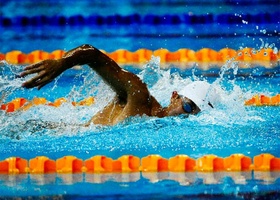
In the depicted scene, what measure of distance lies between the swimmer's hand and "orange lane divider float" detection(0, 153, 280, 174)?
53 cm

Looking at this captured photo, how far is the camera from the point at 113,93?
14.3 ft

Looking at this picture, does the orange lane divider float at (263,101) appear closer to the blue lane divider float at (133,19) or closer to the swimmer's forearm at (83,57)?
the swimmer's forearm at (83,57)

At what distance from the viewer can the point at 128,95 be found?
3977 mm

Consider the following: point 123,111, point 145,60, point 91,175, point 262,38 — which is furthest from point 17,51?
point 91,175

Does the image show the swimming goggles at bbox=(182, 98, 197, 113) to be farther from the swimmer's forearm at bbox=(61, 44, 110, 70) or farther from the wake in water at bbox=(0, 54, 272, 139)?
the swimmer's forearm at bbox=(61, 44, 110, 70)

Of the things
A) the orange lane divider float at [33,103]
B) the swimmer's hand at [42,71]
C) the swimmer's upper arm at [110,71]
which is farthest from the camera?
the orange lane divider float at [33,103]

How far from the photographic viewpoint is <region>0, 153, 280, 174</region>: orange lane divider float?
3.69 meters

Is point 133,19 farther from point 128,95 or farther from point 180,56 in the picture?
point 128,95

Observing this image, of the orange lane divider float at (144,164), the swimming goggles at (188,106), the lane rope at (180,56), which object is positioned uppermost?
the lane rope at (180,56)

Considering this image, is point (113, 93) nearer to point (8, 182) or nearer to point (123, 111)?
point (123, 111)

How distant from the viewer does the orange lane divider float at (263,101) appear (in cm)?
521

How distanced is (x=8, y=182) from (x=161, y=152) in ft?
2.91

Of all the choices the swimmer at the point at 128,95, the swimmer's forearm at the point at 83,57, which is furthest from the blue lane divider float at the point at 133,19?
the swimmer's forearm at the point at 83,57

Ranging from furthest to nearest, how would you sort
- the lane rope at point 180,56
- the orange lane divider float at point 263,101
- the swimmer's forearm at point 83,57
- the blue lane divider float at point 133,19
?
the blue lane divider float at point 133,19, the lane rope at point 180,56, the orange lane divider float at point 263,101, the swimmer's forearm at point 83,57
